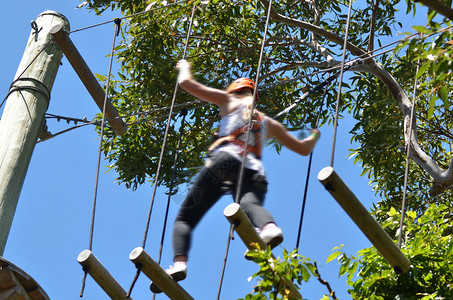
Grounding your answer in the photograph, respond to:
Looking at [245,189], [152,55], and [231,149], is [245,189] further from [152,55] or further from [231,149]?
[152,55]

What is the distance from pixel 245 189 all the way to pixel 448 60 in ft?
4.02

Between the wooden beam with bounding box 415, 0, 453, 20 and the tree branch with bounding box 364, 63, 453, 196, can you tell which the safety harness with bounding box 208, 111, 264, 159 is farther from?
the tree branch with bounding box 364, 63, 453, 196

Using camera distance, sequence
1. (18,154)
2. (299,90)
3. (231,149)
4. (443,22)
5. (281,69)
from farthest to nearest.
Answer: (299,90) → (281,69) → (18,154) → (231,149) → (443,22)

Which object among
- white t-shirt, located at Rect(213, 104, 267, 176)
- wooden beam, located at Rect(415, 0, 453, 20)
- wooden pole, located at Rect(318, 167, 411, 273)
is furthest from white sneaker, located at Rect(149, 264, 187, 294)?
wooden beam, located at Rect(415, 0, 453, 20)

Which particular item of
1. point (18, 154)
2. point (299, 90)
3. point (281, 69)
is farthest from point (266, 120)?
point (299, 90)

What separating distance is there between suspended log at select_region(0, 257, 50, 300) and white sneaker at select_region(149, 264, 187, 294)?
741mm

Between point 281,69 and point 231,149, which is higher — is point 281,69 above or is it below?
above

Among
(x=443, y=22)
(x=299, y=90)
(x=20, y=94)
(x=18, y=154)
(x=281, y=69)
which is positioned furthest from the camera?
(x=299, y=90)

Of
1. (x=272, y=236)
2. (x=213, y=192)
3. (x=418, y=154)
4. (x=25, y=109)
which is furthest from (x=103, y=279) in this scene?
(x=418, y=154)

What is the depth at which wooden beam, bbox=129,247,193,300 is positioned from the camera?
3.51 meters

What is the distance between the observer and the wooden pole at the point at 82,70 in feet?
16.9

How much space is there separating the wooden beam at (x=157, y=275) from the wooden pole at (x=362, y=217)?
2.81 ft

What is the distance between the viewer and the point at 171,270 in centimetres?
377

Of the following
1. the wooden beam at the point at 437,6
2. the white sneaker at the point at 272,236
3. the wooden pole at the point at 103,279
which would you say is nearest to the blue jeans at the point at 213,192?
the white sneaker at the point at 272,236
